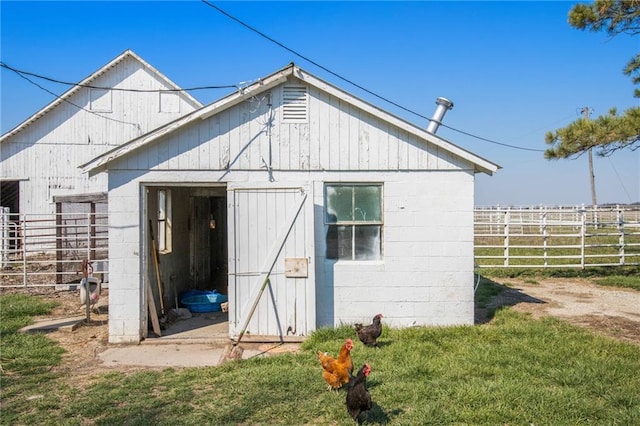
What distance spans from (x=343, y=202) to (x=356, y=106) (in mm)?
1594

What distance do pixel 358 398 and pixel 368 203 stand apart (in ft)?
14.1

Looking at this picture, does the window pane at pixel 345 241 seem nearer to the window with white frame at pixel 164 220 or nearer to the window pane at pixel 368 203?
the window pane at pixel 368 203

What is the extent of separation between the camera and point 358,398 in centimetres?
462

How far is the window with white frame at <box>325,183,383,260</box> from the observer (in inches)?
332

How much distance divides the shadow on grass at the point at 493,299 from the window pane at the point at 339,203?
307 centimetres

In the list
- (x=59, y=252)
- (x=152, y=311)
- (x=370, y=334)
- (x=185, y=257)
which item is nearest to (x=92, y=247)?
(x=59, y=252)

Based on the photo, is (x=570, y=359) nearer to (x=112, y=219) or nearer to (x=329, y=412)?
(x=329, y=412)

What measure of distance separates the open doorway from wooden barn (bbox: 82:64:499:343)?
1.73ft

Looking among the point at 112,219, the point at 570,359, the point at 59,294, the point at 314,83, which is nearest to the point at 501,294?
the point at 570,359

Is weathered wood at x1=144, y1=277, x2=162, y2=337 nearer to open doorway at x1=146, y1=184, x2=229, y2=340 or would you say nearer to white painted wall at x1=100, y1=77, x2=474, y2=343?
open doorway at x1=146, y1=184, x2=229, y2=340

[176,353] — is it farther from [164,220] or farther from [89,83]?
[89,83]

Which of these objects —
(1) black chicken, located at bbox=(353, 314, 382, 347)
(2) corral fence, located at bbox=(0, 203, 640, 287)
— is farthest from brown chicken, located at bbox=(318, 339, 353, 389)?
(2) corral fence, located at bbox=(0, 203, 640, 287)

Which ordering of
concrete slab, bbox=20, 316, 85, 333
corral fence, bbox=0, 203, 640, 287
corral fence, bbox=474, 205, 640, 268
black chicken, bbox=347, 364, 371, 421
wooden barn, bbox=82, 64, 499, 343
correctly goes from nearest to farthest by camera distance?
black chicken, bbox=347, 364, 371, 421 < wooden barn, bbox=82, 64, 499, 343 < concrete slab, bbox=20, 316, 85, 333 < corral fence, bbox=0, 203, 640, 287 < corral fence, bbox=474, 205, 640, 268

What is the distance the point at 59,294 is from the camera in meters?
12.7
